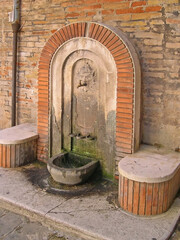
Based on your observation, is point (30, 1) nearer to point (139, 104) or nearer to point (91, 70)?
point (91, 70)

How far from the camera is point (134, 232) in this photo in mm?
3334

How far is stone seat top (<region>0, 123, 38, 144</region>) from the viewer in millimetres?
5094

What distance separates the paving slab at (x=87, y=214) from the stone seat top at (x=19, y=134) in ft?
2.86

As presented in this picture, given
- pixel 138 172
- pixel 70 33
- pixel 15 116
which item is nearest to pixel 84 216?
pixel 138 172

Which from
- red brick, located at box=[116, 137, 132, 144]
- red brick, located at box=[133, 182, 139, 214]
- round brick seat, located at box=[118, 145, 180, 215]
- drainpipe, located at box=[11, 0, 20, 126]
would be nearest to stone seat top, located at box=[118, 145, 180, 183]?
round brick seat, located at box=[118, 145, 180, 215]

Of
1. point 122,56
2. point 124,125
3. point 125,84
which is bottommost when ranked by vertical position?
point 124,125

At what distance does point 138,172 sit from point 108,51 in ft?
6.53

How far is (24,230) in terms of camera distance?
3545mm

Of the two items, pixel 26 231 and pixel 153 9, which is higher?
pixel 153 9

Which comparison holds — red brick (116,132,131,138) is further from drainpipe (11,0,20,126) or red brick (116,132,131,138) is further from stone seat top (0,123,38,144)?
drainpipe (11,0,20,126)

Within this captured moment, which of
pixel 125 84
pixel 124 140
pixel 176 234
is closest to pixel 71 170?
pixel 124 140

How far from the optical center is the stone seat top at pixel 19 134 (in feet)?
16.7

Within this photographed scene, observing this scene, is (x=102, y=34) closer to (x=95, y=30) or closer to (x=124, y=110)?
(x=95, y=30)

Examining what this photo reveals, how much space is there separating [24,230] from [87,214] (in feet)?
2.72
